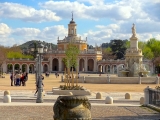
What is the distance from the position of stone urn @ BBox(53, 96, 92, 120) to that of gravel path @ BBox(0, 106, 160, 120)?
3.98 m

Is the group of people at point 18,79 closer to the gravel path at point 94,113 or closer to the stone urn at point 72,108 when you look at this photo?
the gravel path at point 94,113

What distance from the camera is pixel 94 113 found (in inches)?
672

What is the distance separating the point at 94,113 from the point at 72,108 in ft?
19.3

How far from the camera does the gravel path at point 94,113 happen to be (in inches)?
616

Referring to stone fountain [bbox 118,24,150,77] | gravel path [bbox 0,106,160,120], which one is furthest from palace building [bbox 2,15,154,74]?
gravel path [bbox 0,106,160,120]

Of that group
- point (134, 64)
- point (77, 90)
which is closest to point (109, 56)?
point (134, 64)

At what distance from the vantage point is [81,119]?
36.6 feet

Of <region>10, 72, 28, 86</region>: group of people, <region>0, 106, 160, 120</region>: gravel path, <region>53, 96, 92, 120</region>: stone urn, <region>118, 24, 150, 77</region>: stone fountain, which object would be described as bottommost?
<region>0, 106, 160, 120</region>: gravel path

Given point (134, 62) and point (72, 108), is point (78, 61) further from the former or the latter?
point (72, 108)

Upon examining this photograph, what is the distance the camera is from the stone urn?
36.7 ft

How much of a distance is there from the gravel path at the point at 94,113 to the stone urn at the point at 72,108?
13.0 ft

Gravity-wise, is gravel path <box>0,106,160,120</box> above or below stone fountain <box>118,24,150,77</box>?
below

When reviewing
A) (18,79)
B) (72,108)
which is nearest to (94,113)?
(72,108)

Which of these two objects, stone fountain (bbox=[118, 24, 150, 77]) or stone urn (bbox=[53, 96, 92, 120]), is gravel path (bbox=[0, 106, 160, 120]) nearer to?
stone urn (bbox=[53, 96, 92, 120])
